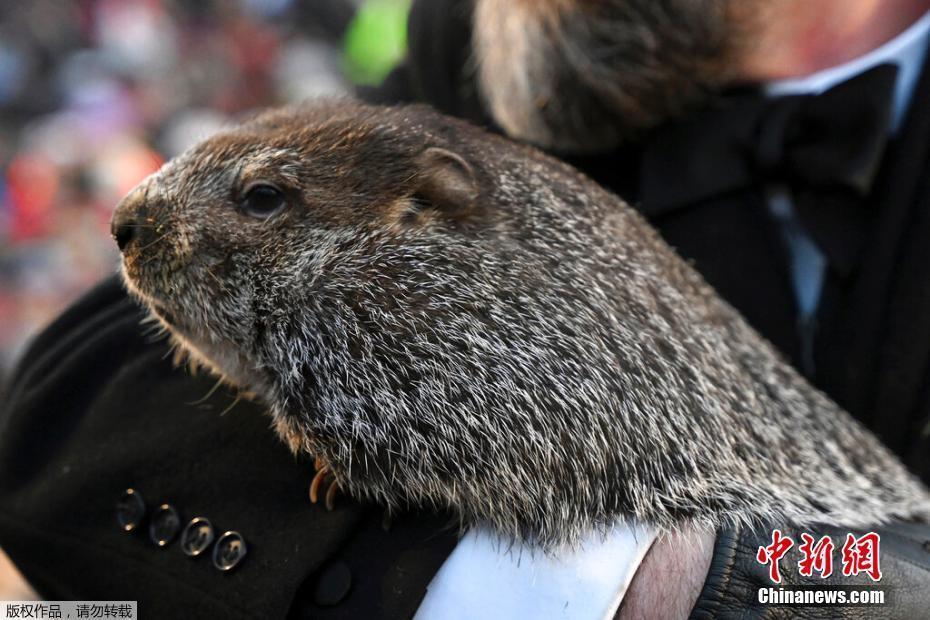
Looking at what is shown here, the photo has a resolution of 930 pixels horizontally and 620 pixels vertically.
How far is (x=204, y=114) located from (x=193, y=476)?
5.34 metres

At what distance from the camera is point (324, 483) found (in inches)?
67.2

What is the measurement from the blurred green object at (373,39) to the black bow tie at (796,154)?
192 inches

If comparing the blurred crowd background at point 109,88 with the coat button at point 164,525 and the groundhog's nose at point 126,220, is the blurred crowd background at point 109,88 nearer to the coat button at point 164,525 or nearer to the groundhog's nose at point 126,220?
the groundhog's nose at point 126,220

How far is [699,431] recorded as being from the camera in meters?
1.73

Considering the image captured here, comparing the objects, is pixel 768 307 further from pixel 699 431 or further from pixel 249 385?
pixel 249 385

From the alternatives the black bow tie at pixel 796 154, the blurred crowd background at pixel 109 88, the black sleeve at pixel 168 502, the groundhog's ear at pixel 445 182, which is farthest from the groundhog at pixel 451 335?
the blurred crowd background at pixel 109 88

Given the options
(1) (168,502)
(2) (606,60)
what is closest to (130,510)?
(1) (168,502)

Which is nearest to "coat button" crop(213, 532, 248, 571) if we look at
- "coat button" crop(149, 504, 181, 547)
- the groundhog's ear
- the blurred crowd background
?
"coat button" crop(149, 504, 181, 547)

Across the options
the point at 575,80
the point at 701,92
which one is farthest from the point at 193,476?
the point at 701,92

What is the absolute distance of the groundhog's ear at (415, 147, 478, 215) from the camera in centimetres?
174

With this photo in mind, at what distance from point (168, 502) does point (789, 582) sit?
1301 millimetres

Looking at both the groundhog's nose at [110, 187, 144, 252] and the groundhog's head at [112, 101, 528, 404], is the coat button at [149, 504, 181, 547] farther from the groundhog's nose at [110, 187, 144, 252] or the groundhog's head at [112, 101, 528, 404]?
the groundhog's nose at [110, 187, 144, 252]
